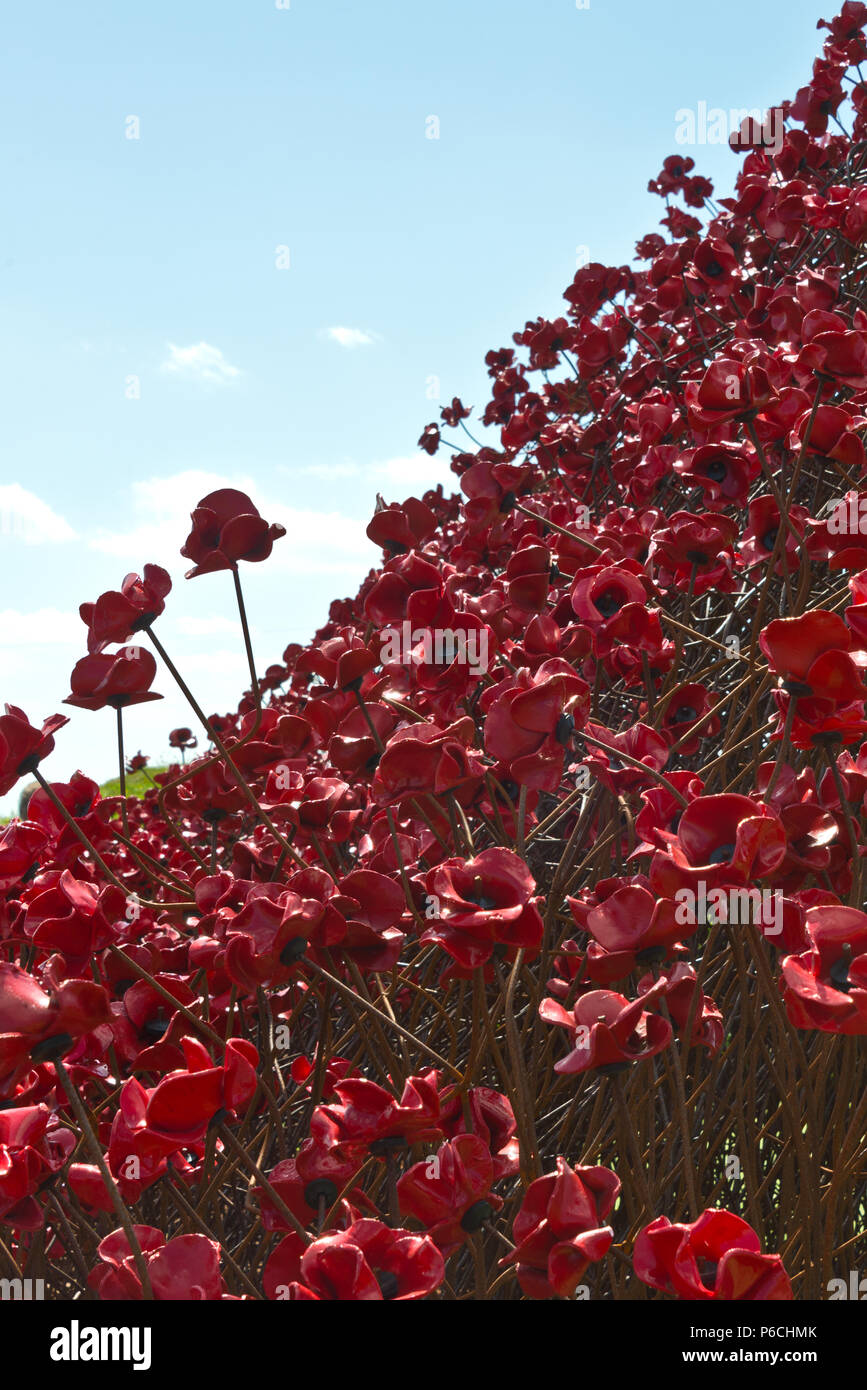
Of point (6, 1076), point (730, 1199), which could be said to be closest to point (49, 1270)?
point (6, 1076)

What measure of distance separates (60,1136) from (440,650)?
0.62 meters

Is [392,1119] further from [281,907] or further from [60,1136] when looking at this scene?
[60,1136]

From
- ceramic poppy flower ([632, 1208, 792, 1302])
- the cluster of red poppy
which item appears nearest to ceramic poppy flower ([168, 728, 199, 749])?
the cluster of red poppy

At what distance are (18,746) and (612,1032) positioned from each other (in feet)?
1.99

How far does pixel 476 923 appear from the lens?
703mm

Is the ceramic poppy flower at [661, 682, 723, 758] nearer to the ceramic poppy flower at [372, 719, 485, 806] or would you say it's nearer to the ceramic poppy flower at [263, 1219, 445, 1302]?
the ceramic poppy flower at [372, 719, 485, 806]

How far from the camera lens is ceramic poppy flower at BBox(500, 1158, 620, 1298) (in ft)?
2.11

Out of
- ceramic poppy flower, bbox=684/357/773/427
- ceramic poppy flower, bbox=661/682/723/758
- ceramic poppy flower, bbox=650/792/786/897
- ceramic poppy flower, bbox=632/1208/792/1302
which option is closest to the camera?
ceramic poppy flower, bbox=632/1208/792/1302

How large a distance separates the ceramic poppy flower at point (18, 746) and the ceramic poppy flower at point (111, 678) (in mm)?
77

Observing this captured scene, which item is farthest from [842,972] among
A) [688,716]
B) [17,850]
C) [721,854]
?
[17,850]

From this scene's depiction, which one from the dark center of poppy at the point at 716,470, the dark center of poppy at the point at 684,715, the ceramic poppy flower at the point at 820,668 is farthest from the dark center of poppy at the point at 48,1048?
the dark center of poppy at the point at 716,470

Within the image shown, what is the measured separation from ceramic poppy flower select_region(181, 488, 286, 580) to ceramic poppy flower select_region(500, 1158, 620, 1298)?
665mm

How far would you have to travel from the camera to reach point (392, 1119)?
2.33ft

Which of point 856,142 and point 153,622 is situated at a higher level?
point 856,142
